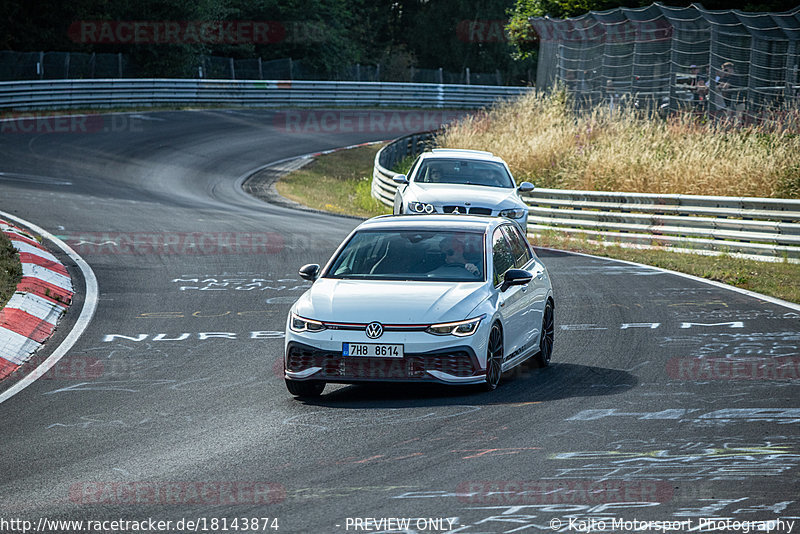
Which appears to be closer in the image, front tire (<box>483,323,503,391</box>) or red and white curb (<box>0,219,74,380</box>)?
front tire (<box>483,323,503,391</box>)

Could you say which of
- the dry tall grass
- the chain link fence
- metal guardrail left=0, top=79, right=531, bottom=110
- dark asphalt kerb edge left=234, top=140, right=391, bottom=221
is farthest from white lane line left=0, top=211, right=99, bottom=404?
metal guardrail left=0, top=79, right=531, bottom=110

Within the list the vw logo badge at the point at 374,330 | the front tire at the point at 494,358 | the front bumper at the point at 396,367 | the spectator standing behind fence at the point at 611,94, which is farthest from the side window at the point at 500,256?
the spectator standing behind fence at the point at 611,94

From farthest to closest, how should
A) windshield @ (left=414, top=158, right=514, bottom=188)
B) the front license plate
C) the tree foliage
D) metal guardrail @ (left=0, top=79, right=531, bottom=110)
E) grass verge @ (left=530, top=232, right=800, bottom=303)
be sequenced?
metal guardrail @ (left=0, top=79, right=531, bottom=110)
the tree foliage
windshield @ (left=414, top=158, right=514, bottom=188)
grass verge @ (left=530, top=232, right=800, bottom=303)
the front license plate

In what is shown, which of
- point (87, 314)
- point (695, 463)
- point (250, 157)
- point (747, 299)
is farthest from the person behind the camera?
point (250, 157)

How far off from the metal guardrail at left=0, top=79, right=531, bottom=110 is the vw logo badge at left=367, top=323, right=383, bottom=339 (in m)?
36.2

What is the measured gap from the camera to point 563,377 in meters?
9.91

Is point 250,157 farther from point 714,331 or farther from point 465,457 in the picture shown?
point 465,457

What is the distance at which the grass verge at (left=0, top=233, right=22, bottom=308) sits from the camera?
13070 mm

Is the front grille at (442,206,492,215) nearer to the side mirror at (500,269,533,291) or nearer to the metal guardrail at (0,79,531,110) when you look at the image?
the side mirror at (500,269,533,291)

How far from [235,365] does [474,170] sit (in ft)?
33.7

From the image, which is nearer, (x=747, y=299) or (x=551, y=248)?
(x=747, y=299)

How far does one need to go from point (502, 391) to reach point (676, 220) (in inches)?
508

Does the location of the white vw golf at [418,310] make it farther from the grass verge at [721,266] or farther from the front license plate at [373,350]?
the grass verge at [721,266]

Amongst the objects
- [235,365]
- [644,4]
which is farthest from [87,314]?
[644,4]
